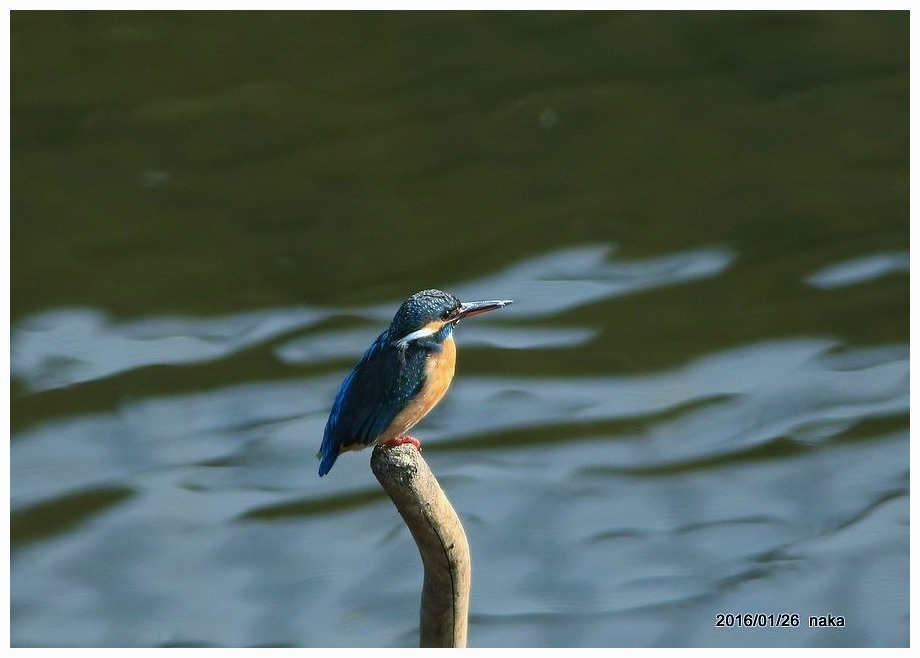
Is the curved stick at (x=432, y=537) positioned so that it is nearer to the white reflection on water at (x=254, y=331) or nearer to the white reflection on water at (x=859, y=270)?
the white reflection on water at (x=254, y=331)

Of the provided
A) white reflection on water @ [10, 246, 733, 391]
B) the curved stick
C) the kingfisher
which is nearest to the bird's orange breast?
the kingfisher

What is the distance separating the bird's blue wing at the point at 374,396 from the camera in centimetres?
351

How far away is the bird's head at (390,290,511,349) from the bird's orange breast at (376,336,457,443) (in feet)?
0.16

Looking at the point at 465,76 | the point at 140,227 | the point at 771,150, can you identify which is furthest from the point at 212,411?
the point at 771,150

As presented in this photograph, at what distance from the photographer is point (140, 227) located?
8.07 m

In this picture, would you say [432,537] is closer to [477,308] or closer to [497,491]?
[477,308]

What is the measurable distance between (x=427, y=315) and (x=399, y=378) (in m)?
0.18

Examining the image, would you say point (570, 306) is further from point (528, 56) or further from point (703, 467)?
point (528, 56)

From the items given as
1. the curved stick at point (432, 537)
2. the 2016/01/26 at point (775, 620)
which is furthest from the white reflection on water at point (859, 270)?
the curved stick at point (432, 537)

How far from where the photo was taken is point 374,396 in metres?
3.54

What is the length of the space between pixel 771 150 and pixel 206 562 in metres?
4.29

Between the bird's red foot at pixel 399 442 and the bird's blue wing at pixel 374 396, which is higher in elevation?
the bird's blue wing at pixel 374 396

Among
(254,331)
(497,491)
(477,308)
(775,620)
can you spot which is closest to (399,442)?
(477,308)

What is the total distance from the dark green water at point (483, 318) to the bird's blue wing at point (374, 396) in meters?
2.51
